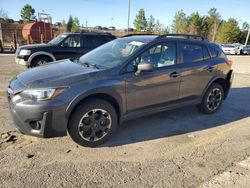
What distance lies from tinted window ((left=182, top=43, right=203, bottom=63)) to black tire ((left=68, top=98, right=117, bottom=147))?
1908 millimetres

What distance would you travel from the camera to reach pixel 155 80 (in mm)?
4359

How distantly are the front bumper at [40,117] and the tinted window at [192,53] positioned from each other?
2.61 meters

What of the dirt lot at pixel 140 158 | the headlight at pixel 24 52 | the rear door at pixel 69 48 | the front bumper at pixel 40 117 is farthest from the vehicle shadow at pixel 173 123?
the headlight at pixel 24 52

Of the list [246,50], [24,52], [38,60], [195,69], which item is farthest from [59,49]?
[246,50]

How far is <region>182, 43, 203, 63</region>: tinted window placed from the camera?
16.1ft

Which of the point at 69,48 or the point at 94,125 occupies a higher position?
the point at 69,48

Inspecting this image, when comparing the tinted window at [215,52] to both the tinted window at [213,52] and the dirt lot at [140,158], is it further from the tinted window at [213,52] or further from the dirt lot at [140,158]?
the dirt lot at [140,158]

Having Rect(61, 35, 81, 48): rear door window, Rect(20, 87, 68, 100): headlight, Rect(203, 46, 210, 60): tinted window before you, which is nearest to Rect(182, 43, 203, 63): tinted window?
Rect(203, 46, 210, 60): tinted window

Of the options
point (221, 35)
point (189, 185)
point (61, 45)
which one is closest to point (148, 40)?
point (189, 185)

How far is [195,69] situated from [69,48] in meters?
6.37

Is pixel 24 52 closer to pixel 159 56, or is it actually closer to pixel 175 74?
pixel 159 56

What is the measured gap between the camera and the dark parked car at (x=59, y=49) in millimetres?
9609

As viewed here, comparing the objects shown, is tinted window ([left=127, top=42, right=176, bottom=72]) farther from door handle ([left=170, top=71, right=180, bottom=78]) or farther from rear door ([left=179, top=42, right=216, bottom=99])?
rear door ([left=179, top=42, right=216, bottom=99])

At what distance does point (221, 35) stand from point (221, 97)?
52.7 metres
